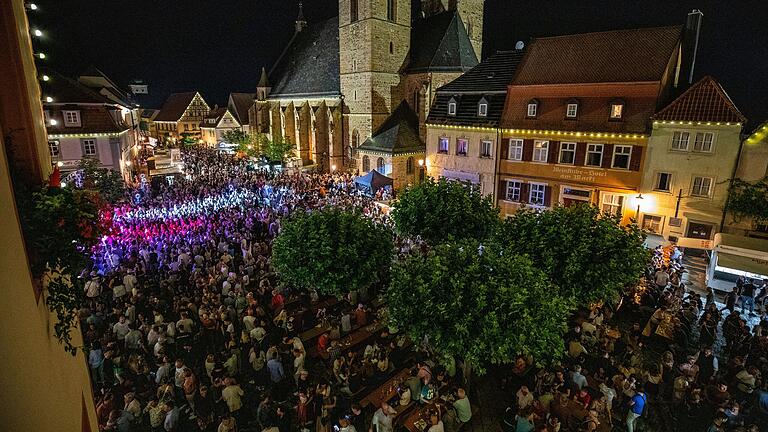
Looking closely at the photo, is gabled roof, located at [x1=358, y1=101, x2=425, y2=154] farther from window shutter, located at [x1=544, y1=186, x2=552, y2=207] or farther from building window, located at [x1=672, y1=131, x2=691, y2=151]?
building window, located at [x1=672, y1=131, x2=691, y2=151]

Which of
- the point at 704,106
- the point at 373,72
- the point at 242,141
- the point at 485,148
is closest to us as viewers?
the point at 704,106

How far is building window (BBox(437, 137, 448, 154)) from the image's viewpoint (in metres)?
30.2

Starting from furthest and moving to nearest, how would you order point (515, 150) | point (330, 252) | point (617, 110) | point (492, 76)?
1. point (492, 76)
2. point (515, 150)
3. point (617, 110)
4. point (330, 252)

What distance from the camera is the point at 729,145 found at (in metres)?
19.8

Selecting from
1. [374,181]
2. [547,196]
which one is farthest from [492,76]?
[374,181]

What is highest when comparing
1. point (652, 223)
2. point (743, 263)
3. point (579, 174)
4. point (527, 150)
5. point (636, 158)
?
point (527, 150)

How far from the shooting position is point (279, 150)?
4722cm

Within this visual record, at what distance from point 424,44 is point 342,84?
29.9 feet

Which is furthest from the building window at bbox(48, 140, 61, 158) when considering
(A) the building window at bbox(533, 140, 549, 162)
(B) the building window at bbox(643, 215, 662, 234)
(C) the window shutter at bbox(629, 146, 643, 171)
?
(B) the building window at bbox(643, 215, 662, 234)

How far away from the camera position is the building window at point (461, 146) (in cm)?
2884

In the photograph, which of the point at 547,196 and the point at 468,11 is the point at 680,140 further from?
the point at 468,11

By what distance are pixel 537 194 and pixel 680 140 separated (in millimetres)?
7860

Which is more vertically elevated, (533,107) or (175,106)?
(175,106)

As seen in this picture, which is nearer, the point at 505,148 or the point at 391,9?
the point at 505,148
